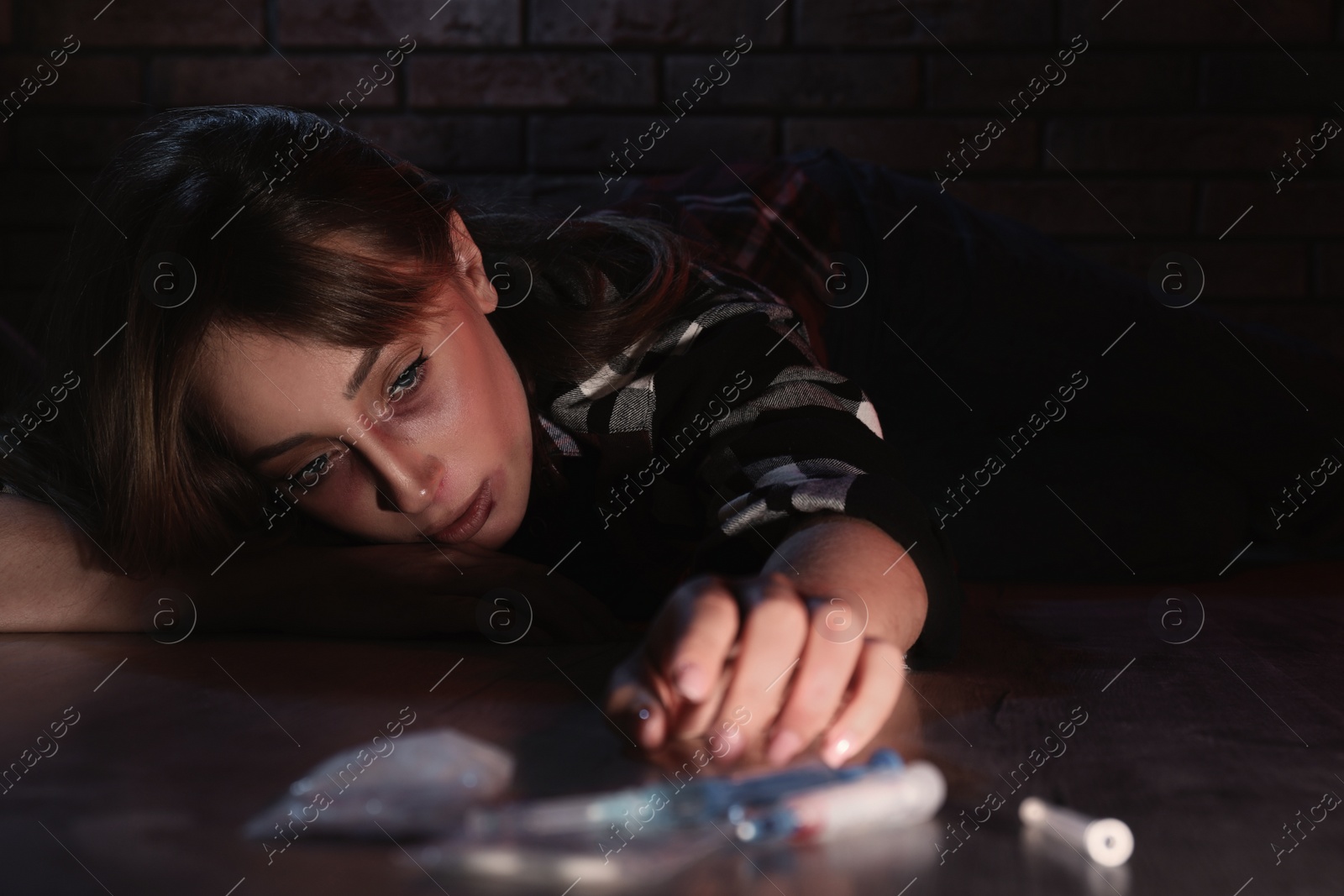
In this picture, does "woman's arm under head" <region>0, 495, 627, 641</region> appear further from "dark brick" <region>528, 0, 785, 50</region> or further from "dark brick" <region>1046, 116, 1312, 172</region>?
"dark brick" <region>1046, 116, 1312, 172</region>

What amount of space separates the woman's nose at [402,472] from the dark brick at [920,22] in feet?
4.24

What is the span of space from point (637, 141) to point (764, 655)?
1521 mm

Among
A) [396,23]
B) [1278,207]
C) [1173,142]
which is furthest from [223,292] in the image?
[1278,207]

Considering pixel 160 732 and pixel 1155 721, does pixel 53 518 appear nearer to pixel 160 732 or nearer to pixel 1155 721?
pixel 160 732

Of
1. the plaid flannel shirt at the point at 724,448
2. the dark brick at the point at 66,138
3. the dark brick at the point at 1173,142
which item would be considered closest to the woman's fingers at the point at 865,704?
the plaid flannel shirt at the point at 724,448

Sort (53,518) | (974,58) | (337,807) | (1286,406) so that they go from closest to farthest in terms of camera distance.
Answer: (337,807) < (53,518) < (1286,406) < (974,58)

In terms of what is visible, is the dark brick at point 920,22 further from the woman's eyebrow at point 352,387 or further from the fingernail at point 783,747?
the fingernail at point 783,747

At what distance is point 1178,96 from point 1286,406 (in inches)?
34.6

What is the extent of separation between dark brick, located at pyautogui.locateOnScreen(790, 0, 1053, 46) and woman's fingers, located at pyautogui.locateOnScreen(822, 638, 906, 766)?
1541 mm

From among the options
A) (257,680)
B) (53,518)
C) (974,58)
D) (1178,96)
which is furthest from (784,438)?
(1178,96)

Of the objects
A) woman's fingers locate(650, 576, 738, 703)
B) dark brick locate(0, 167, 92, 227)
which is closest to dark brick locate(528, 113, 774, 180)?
dark brick locate(0, 167, 92, 227)

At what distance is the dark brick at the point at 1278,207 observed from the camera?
1833 mm

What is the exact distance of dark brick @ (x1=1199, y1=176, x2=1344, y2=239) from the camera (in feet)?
6.01

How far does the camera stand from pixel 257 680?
2.18 ft
